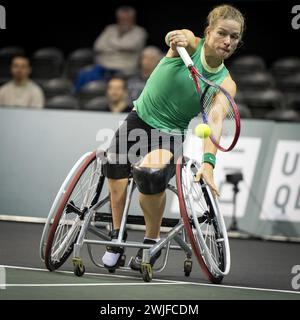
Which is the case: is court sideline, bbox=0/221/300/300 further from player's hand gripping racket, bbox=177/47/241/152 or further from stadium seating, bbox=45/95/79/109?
stadium seating, bbox=45/95/79/109

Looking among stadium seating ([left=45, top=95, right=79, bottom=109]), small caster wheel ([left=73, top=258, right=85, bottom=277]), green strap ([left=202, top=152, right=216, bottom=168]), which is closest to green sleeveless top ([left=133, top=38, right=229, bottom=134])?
green strap ([left=202, top=152, right=216, bottom=168])

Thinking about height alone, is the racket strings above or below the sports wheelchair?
above

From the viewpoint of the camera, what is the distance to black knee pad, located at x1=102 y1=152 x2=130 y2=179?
7.61 metres

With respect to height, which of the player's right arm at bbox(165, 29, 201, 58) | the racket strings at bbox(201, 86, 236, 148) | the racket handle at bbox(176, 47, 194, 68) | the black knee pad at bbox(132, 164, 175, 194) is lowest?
the black knee pad at bbox(132, 164, 175, 194)

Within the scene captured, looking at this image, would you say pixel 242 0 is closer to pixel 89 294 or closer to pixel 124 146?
pixel 124 146

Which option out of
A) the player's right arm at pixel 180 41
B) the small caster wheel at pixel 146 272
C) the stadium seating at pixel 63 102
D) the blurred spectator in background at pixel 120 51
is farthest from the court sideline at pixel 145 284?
the blurred spectator in background at pixel 120 51

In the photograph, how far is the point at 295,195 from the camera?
10.8 metres

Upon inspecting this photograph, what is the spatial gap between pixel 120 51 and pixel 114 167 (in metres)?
6.57

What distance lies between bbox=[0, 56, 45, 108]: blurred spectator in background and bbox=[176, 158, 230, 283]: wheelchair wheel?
17.5 ft

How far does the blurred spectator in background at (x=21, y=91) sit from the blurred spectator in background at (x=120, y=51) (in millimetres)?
1051

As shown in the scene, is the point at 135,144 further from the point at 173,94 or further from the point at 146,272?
the point at 146,272

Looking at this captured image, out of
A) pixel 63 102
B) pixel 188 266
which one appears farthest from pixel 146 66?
pixel 188 266

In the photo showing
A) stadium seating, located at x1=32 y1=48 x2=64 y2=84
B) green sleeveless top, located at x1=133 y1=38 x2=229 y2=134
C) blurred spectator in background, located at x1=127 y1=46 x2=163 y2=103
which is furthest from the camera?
stadium seating, located at x1=32 y1=48 x2=64 y2=84

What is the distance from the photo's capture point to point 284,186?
10.9 m
